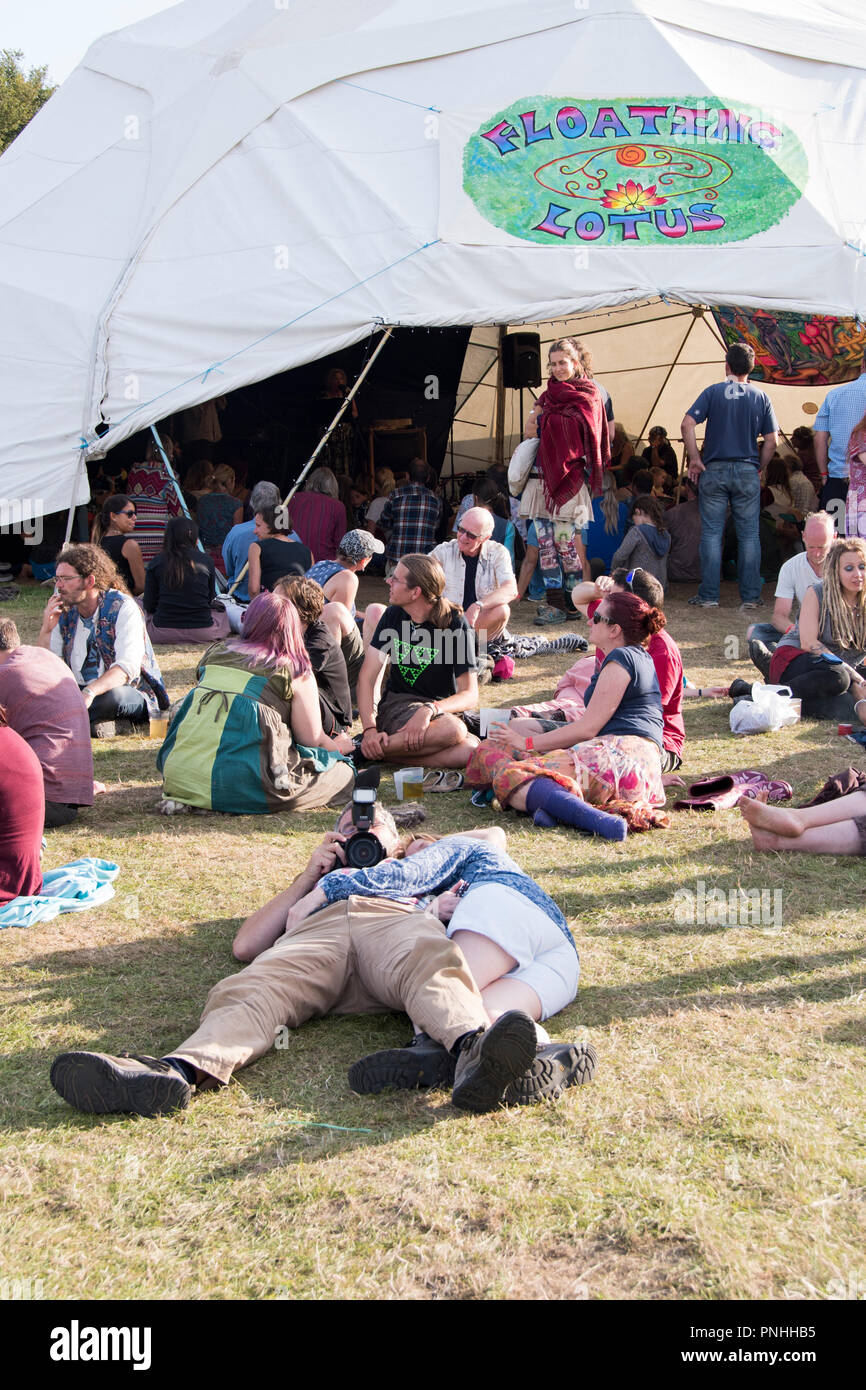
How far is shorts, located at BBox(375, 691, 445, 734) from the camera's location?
648 centimetres

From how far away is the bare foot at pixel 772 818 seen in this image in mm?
4941

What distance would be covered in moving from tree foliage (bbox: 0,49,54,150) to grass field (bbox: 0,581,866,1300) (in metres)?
27.4

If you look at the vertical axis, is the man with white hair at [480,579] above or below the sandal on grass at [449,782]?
above

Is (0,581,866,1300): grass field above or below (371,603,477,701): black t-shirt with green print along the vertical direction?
below

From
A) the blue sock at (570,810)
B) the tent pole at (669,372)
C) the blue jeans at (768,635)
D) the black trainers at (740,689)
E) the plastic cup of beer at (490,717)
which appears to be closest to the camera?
the blue sock at (570,810)

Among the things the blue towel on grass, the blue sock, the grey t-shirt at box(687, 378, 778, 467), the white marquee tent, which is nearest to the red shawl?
the white marquee tent

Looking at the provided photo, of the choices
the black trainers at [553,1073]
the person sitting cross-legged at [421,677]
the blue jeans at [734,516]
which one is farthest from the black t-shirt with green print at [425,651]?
the blue jeans at [734,516]

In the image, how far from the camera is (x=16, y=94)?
95.8 ft

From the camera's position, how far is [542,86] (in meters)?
11.3

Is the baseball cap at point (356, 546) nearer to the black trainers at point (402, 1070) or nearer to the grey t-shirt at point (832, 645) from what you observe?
the grey t-shirt at point (832, 645)

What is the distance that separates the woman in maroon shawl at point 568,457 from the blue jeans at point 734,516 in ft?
3.32

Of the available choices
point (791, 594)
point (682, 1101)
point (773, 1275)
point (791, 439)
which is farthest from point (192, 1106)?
point (791, 439)

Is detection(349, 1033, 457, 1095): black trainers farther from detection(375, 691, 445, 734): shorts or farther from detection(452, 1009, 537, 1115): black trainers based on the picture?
detection(375, 691, 445, 734): shorts

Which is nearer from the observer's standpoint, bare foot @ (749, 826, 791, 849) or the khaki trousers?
the khaki trousers
